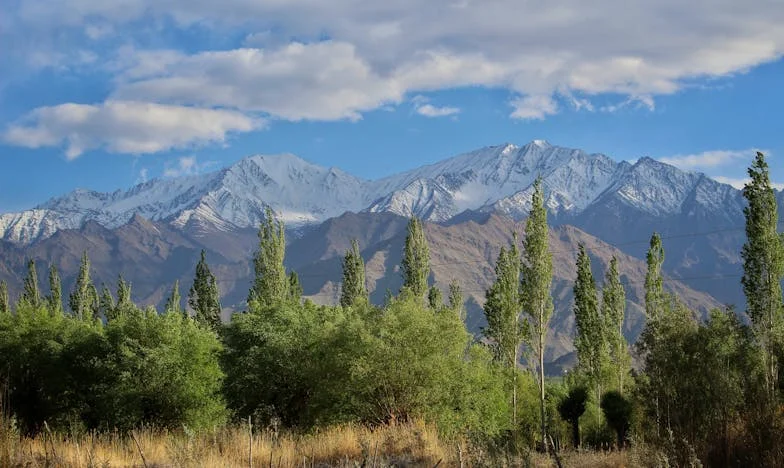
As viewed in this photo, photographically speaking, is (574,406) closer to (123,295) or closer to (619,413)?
(619,413)

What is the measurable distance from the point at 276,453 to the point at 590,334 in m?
49.4

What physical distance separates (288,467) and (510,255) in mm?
45139

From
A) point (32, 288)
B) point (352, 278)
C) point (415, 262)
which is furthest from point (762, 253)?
point (32, 288)

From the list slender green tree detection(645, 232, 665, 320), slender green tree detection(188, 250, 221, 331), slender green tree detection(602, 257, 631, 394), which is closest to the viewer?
slender green tree detection(645, 232, 665, 320)

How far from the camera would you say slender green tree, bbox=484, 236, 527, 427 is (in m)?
54.3

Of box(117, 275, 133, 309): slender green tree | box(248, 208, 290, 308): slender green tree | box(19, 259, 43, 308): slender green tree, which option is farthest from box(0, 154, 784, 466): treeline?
box(19, 259, 43, 308): slender green tree

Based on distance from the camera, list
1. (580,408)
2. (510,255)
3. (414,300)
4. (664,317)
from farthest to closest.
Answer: (510,255)
(580,408)
(414,300)
(664,317)

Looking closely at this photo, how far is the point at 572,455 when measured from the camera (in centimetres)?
1655

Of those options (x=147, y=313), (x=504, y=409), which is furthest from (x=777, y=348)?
(x=147, y=313)

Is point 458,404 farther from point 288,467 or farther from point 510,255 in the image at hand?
point 510,255

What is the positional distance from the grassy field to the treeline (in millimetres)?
1199

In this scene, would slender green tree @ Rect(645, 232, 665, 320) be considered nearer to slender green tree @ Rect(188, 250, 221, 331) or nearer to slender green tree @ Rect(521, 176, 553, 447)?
slender green tree @ Rect(521, 176, 553, 447)

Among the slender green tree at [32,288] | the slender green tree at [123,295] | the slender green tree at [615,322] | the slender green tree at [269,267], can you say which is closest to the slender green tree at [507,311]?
the slender green tree at [615,322]

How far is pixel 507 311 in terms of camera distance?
54.8m
